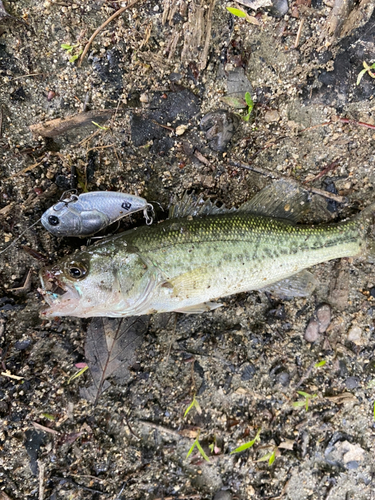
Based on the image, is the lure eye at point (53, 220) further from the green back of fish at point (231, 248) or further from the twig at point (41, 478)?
the twig at point (41, 478)

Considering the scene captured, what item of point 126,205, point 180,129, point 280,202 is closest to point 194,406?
point 126,205

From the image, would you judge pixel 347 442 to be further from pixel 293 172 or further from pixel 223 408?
pixel 293 172

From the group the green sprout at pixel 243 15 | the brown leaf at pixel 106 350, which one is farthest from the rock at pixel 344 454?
the green sprout at pixel 243 15

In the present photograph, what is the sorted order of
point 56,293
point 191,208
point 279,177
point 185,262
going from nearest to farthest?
point 56,293 < point 185,262 < point 191,208 < point 279,177

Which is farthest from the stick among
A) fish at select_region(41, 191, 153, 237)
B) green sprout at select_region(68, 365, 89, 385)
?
green sprout at select_region(68, 365, 89, 385)

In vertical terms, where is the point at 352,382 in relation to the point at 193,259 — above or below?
below

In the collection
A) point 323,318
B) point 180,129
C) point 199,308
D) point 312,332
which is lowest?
point 312,332

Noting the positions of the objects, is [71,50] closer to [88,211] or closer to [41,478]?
[88,211]

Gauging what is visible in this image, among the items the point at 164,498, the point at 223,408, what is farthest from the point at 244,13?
the point at 164,498
